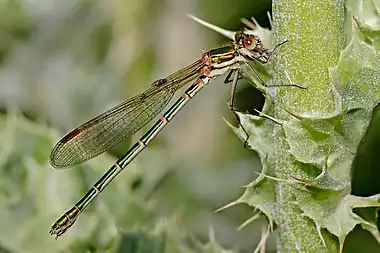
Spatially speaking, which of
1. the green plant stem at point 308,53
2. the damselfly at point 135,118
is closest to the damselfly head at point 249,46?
the damselfly at point 135,118

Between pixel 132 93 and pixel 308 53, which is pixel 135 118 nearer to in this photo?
pixel 132 93

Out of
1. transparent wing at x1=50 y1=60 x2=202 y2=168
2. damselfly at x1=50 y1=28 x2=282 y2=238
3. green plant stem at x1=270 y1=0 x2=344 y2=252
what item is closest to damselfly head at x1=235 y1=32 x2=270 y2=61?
damselfly at x1=50 y1=28 x2=282 y2=238

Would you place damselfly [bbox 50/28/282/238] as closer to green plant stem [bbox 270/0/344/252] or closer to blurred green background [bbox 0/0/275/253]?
blurred green background [bbox 0/0/275/253]

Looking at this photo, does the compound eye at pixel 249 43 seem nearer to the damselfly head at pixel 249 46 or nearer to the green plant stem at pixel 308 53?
the damselfly head at pixel 249 46

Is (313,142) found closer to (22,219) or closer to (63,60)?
(22,219)

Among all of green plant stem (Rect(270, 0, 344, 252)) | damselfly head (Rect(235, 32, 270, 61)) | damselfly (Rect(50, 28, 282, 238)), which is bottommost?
green plant stem (Rect(270, 0, 344, 252))

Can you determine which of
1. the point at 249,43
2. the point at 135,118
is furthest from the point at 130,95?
the point at 249,43

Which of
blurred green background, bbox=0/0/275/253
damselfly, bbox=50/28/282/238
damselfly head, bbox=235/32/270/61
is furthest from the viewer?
blurred green background, bbox=0/0/275/253
